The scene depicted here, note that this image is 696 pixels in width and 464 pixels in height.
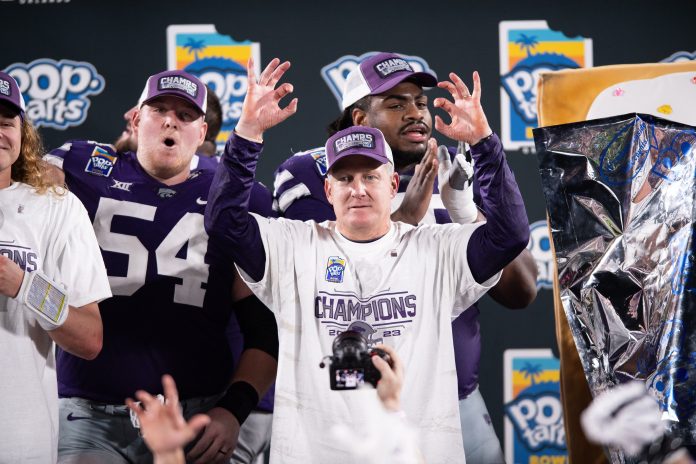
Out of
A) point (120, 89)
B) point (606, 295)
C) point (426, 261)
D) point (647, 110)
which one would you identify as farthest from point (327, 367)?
point (120, 89)

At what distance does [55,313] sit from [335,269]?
0.70 meters

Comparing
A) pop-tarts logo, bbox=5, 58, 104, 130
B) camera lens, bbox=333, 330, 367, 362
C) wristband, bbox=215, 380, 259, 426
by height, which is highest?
pop-tarts logo, bbox=5, 58, 104, 130

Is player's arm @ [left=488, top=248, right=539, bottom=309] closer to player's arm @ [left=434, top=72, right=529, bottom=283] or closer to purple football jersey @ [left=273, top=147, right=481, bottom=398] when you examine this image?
purple football jersey @ [left=273, top=147, right=481, bottom=398]

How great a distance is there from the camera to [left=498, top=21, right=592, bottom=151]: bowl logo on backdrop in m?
3.82

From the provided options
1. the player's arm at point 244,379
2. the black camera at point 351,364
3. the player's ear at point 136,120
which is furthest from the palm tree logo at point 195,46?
the black camera at point 351,364

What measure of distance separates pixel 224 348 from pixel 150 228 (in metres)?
0.42

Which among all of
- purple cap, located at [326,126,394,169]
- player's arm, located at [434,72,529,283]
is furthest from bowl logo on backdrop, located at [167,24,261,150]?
player's arm, located at [434,72,529,283]

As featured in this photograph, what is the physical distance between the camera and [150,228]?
103 inches

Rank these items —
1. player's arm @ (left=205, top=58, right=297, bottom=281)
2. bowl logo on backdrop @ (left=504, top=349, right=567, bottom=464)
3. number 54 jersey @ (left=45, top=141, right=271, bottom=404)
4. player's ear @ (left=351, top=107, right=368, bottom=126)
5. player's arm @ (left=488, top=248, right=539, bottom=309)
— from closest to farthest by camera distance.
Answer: player's arm @ (left=205, top=58, right=297, bottom=281)
number 54 jersey @ (left=45, top=141, right=271, bottom=404)
player's arm @ (left=488, top=248, right=539, bottom=309)
player's ear @ (left=351, top=107, right=368, bottom=126)
bowl logo on backdrop @ (left=504, top=349, right=567, bottom=464)

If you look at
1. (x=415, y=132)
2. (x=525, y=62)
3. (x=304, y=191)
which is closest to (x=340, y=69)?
(x=525, y=62)

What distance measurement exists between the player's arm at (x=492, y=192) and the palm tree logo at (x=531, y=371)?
5.45ft

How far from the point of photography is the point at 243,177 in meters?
2.21

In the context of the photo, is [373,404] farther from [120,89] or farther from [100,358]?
[120,89]

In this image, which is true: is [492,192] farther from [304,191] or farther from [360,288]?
[304,191]
